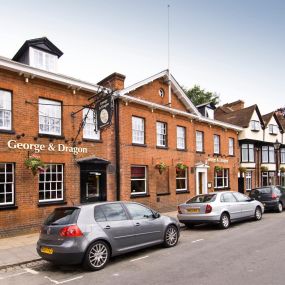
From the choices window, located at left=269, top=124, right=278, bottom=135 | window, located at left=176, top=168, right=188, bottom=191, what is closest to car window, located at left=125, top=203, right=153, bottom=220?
window, located at left=176, top=168, right=188, bottom=191

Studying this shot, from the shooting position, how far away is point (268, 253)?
25.2ft

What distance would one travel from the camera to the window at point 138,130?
54.2 ft

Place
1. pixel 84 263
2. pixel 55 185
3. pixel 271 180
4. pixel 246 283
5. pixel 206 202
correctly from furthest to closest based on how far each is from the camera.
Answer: pixel 271 180 → pixel 55 185 → pixel 206 202 → pixel 84 263 → pixel 246 283

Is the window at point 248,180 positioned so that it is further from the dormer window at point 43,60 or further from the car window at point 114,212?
the car window at point 114,212

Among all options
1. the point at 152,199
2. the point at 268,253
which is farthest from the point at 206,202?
the point at 152,199

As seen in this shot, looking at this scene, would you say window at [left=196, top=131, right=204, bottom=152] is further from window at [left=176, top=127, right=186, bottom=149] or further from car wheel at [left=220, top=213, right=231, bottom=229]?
car wheel at [left=220, top=213, right=231, bottom=229]

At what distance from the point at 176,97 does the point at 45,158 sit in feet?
33.3

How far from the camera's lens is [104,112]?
41.6 ft

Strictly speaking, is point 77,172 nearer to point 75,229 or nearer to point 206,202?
point 206,202

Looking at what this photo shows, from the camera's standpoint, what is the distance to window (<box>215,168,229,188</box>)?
22542mm

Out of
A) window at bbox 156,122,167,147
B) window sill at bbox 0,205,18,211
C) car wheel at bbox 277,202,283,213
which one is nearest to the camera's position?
window sill at bbox 0,205,18,211

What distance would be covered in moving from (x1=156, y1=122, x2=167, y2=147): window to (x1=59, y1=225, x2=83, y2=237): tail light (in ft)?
37.1

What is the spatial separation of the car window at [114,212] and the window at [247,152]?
786 inches

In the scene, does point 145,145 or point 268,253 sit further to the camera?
point 145,145
